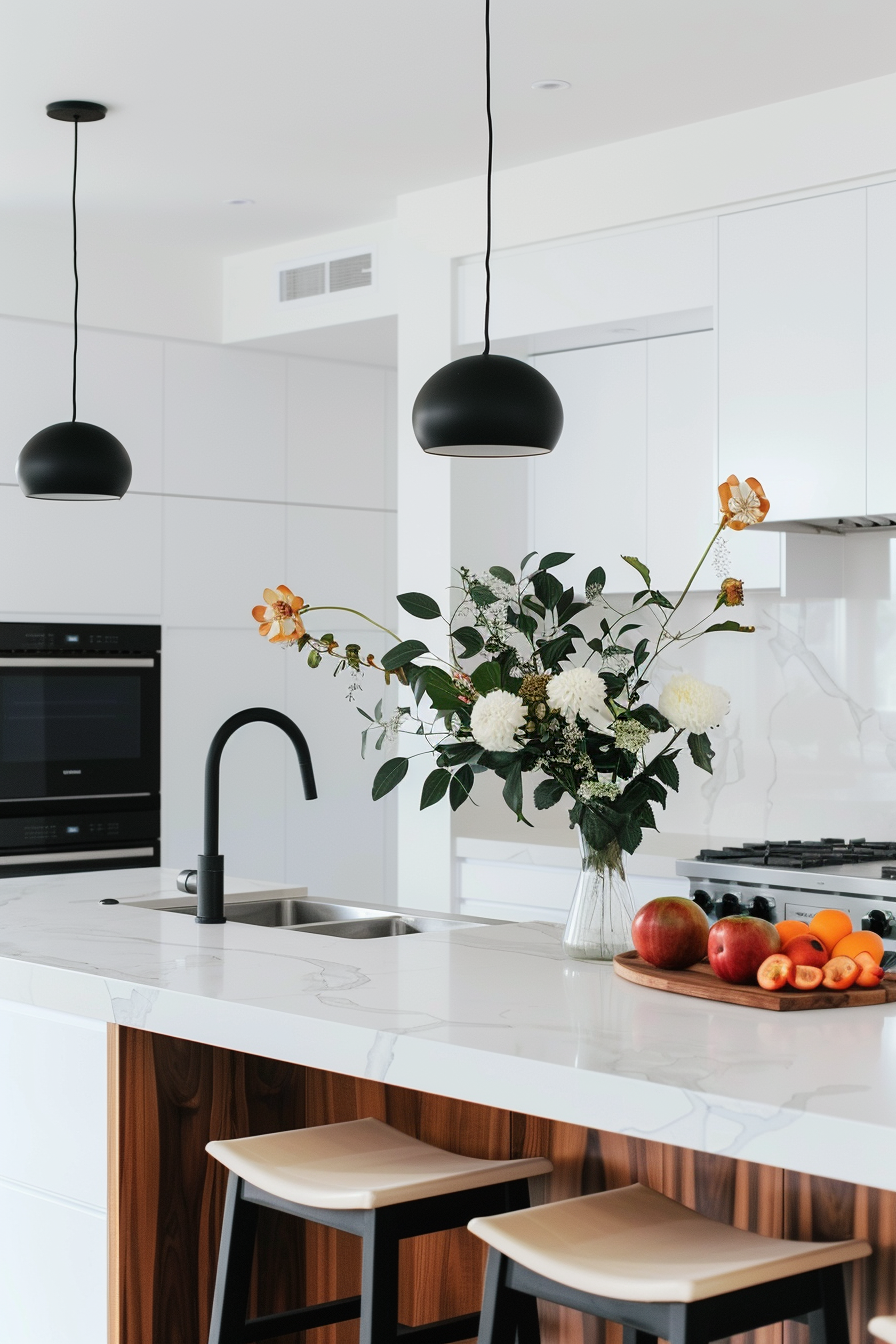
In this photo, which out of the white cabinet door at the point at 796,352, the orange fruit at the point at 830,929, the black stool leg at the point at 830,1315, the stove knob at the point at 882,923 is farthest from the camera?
the white cabinet door at the point at 796,352

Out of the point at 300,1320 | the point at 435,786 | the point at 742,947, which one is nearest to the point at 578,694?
the point at 435,786

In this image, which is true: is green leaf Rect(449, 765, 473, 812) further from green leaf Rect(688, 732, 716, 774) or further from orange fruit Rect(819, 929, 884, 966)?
orange fruit Rect(819, 929, 884, 966)

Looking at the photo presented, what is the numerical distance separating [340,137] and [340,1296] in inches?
111

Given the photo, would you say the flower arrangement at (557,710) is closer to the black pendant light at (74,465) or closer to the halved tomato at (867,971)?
the halved tomato at (867,971)

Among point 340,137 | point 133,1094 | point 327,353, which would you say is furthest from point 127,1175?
point 327,353

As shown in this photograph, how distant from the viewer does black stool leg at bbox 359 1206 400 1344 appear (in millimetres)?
1978

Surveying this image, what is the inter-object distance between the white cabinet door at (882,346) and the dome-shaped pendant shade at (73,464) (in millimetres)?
1741

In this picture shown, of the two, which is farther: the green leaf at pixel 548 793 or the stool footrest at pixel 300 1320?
the green leaf at pixel 548 793

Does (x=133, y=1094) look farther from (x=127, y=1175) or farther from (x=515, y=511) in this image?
(x=515, y=511)

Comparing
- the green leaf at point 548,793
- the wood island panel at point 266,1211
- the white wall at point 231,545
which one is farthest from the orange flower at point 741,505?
the white wall at point 231,545

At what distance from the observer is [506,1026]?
2.00m

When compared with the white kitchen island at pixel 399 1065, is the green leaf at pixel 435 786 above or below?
above

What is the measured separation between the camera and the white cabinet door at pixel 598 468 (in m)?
4.54

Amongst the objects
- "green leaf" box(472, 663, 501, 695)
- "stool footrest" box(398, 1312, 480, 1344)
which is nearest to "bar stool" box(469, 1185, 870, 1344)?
"stool footrest" box(398, 1312, 480, 1344)
